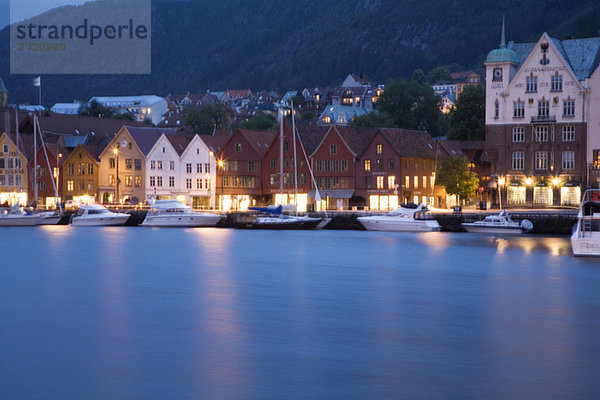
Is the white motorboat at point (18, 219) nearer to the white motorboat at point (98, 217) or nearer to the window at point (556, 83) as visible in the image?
the white motorboat at point (98, 217)

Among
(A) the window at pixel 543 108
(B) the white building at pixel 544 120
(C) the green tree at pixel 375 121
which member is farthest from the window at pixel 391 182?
(C) the green tree at pixel 375 121

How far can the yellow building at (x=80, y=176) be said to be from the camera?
384ft

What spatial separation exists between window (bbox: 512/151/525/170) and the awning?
18680mm

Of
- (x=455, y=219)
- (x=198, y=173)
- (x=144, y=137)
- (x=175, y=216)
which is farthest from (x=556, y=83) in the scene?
(x=144, y=137)

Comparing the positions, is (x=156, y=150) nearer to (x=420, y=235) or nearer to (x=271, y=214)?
(x=271, y=214)

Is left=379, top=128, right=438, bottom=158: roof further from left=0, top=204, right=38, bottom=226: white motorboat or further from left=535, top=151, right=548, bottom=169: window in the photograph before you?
left=0, top=204, right=38, bottom=226: white motorboat

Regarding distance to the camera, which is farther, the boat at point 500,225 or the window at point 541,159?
the window at point 541,159

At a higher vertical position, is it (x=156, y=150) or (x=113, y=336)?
(x=156, y=150)

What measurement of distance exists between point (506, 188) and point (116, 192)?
164 feet

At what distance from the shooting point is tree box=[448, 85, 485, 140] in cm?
13350

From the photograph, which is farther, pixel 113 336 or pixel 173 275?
pixel 173 275

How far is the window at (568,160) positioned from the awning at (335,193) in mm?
23896

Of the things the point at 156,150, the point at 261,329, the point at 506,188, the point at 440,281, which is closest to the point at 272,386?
the point at 261,329

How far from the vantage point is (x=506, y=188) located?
319 ft
